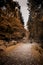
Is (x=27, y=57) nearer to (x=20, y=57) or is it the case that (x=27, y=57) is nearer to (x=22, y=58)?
(x=20, y=57)

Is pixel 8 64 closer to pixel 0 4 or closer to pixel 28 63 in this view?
pixel 28 63

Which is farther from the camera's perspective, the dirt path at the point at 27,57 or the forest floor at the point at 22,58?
the dirt path at the point at 27,57

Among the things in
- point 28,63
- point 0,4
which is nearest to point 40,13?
point 0,4

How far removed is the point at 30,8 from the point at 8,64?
13475mm

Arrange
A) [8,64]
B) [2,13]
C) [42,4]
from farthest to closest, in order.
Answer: [42,4] → [8,64] → [2,13]

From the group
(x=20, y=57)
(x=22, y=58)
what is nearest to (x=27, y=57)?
(x=20, y=57)

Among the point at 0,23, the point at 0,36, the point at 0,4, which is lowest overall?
the point at 0,36

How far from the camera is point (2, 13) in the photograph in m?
13.4

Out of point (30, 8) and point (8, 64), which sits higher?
point (30, 8)

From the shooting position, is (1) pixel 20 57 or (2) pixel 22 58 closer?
(2) pixel 22 58

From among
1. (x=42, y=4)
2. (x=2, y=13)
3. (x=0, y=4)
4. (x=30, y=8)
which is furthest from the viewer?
(x=30, y=8)

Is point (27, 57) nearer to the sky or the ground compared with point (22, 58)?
nearer to the ground

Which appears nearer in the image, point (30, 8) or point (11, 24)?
point (11, 24)

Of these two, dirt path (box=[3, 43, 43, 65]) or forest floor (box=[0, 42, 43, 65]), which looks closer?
forest floor (box=[0, 42, 43, 65])
